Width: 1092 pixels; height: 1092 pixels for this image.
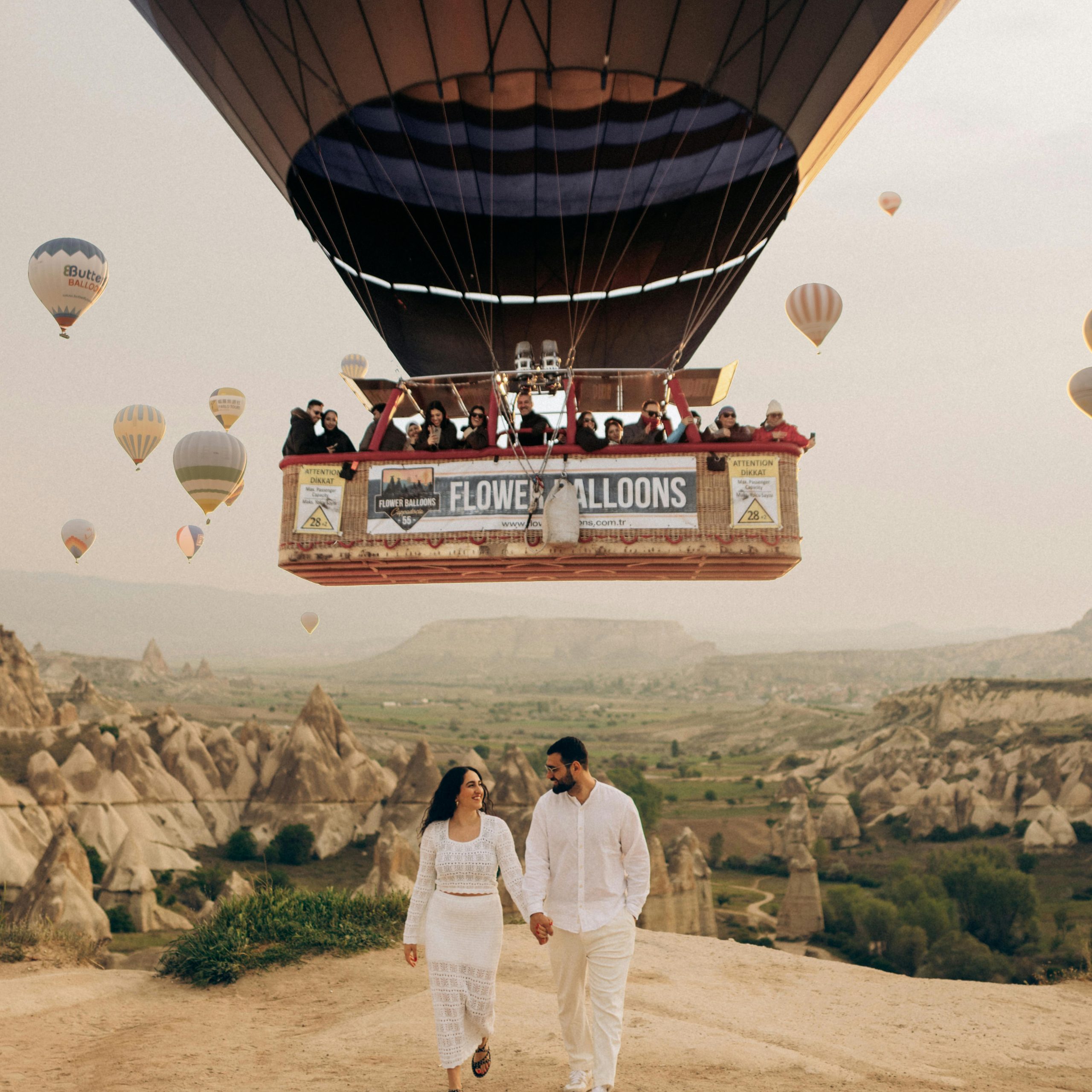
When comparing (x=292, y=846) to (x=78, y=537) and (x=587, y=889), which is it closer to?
(x=78, y=537)

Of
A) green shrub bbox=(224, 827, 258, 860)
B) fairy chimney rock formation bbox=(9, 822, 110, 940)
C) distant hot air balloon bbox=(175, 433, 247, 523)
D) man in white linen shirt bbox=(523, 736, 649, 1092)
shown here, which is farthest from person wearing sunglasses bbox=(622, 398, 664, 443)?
green shrub bbox=(224, 827, 258, 860)

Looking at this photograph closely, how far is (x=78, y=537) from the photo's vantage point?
49031mm

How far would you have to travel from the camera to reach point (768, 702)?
197125 mm

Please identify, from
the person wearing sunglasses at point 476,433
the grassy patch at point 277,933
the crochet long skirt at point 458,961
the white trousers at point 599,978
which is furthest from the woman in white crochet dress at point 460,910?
the grassy patch at point 277,933

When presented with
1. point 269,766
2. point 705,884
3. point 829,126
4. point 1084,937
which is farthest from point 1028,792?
point 829,126

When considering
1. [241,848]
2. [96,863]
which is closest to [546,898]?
[96,863]

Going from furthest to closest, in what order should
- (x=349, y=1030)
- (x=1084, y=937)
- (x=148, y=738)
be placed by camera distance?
(x=148, y=738), (x=1084, y=937), (x=349, y=1030)

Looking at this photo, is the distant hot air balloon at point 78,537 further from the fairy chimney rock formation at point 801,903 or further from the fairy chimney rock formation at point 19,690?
the fairy chimney rock formation at point 801,903

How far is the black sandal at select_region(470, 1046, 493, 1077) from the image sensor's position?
5.68 metres

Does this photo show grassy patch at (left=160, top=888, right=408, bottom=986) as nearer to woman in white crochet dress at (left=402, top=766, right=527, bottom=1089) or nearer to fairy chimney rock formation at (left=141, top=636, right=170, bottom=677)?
woman in white crochet dress at (left=402, top=766, right=527, bottom=1089)

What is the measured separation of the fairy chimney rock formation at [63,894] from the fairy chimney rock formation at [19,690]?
38.9 meters

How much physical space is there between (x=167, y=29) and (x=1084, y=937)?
8686 cm

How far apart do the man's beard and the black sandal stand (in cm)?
154

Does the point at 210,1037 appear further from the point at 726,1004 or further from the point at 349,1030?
the point at 726,1004
